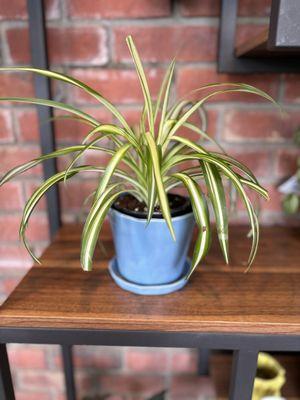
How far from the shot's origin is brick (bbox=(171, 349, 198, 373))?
1089 mm

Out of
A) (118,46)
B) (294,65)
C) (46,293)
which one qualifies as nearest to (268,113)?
(294,65)

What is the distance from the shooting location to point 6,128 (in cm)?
88

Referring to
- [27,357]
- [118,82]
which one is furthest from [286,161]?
[27,357]

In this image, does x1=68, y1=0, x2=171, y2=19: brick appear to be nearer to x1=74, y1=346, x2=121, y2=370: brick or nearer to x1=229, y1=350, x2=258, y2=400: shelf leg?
x1=229, y1=350, x2=258, y2=400: shelf leg

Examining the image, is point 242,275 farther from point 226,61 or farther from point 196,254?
point 226,61

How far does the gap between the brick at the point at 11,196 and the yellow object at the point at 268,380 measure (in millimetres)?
739

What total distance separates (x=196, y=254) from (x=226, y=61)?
0.50 metres

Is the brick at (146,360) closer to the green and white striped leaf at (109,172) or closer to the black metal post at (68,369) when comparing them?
the black metal post at (68,369)

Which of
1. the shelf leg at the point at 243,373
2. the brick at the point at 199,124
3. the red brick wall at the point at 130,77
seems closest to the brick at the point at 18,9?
the red brick wall at the point at 130,77

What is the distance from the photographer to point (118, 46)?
81cm

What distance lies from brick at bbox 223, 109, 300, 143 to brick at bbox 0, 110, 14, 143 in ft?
1.76

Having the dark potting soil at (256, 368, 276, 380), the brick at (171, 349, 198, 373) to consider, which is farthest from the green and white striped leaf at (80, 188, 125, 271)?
the brick at (171, 349, 198, 373)

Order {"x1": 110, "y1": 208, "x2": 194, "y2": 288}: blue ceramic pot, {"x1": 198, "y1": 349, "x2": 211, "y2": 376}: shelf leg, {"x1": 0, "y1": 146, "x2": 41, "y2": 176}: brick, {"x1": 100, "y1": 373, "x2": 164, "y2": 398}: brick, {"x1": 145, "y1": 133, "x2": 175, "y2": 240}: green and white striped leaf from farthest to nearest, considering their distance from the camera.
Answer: {"x1": 100, "y1": 373, "x2": 164, "y2": 398}: brick
{"x1": 198, "y1": 349, "x2": 211, "y2": 376}: shelf leg
{"x1": 0, "y1": 146, "x2": 41, "y2": 176}: brick
{"x1": 110, "y1": 208, "x2": 194, "y2": 288}: blue ceramic pot
{"x1": 145, "y1": 133, "x2": 175, "y2": 240}: green and white striped leaf

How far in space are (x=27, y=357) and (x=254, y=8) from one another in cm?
117
